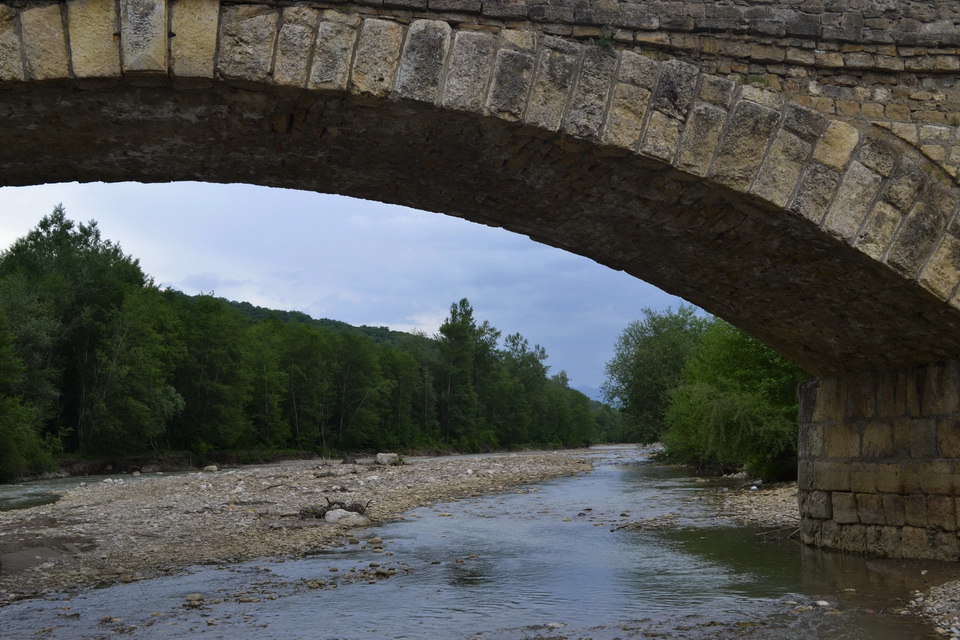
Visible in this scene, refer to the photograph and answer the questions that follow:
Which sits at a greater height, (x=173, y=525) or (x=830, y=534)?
(x=830, y=534)

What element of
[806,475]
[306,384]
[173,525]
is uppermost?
[306,384]

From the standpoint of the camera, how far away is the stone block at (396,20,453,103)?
462cm

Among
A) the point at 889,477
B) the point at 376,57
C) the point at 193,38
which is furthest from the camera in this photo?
the point at 889,477

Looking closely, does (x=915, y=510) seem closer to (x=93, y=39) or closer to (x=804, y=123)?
(x=804, y=123)

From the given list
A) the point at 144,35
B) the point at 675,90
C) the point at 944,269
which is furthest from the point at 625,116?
the point at 144,35

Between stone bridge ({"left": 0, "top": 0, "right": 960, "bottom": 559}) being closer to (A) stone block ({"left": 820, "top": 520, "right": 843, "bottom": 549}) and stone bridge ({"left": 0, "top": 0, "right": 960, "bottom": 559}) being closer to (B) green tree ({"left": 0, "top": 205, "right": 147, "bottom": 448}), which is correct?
(A) stone block ({"left": 820, "top": 520, "right": 843, "bottom": 549})

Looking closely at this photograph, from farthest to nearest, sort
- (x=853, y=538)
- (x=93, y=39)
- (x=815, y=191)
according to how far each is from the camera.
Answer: (x=853, y=538)
(x=815, y=191)
(x=93, y=39)

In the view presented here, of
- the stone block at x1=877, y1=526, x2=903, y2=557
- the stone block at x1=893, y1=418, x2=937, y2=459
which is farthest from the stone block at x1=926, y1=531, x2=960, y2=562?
the stone block at x1=893, y1=418, x2=937, y2=459

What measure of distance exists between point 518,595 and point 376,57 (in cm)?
466

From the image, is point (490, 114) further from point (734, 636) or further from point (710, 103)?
point (734, 636)

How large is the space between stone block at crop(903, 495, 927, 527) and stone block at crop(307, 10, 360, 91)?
559 cm

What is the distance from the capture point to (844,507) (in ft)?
25.5

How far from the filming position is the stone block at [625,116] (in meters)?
4.93

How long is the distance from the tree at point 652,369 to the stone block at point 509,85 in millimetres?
33825
